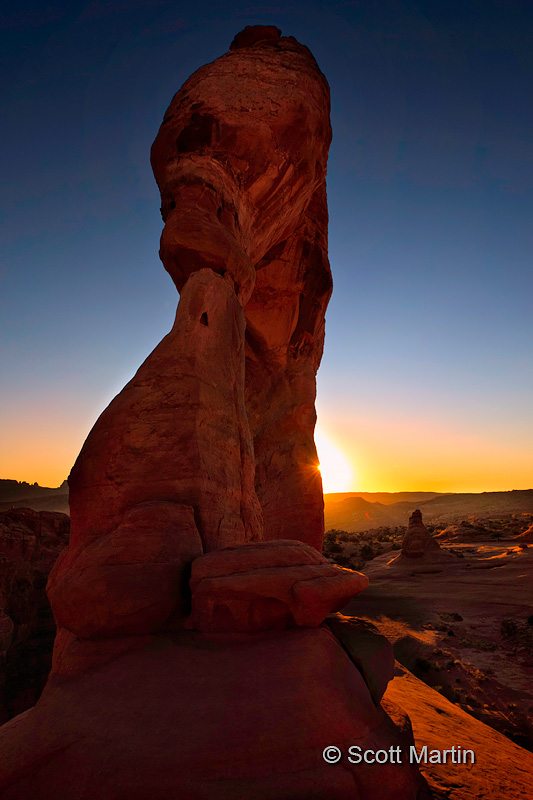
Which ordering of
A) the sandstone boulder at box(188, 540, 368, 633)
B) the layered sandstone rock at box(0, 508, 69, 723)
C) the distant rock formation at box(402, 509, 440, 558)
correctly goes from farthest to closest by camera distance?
the distant rock formation at box(402, 509, 440, 558) < the layered sandstone rock at box(0, 508, 69, 723) < the sandstone boulder at box(188, 540, 368, 633)

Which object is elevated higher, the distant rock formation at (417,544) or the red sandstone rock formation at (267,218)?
the red sandstone rock formation at (267,218)

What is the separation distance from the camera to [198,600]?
3.31 meters

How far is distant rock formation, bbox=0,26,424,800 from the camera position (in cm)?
238

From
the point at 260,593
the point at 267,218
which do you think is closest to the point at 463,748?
the point at 260,593

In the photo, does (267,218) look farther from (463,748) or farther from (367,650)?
(463,748)

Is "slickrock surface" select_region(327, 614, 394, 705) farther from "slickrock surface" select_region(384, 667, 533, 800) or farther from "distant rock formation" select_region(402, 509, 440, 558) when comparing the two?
"distant rock formation" select_region(402, 509, 440, 558)

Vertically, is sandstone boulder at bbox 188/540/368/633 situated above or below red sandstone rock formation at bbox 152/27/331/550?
below

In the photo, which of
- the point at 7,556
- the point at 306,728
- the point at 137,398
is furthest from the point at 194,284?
the point at 7,556

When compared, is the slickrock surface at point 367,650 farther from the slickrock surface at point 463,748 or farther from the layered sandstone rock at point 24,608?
the layered sandstone rock at point 24,608

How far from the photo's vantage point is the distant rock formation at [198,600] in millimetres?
2379

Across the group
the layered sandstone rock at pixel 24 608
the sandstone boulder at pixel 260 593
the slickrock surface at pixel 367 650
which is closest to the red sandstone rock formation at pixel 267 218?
the sandstone boulder at pixel 260 593

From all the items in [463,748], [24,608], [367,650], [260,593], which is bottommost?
[24,608]

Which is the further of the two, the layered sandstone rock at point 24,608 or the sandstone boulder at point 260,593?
the layered sandstone rock at point 24,608

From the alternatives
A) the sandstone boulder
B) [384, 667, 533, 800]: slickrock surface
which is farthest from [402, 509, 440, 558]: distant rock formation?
the sandstone boulder
